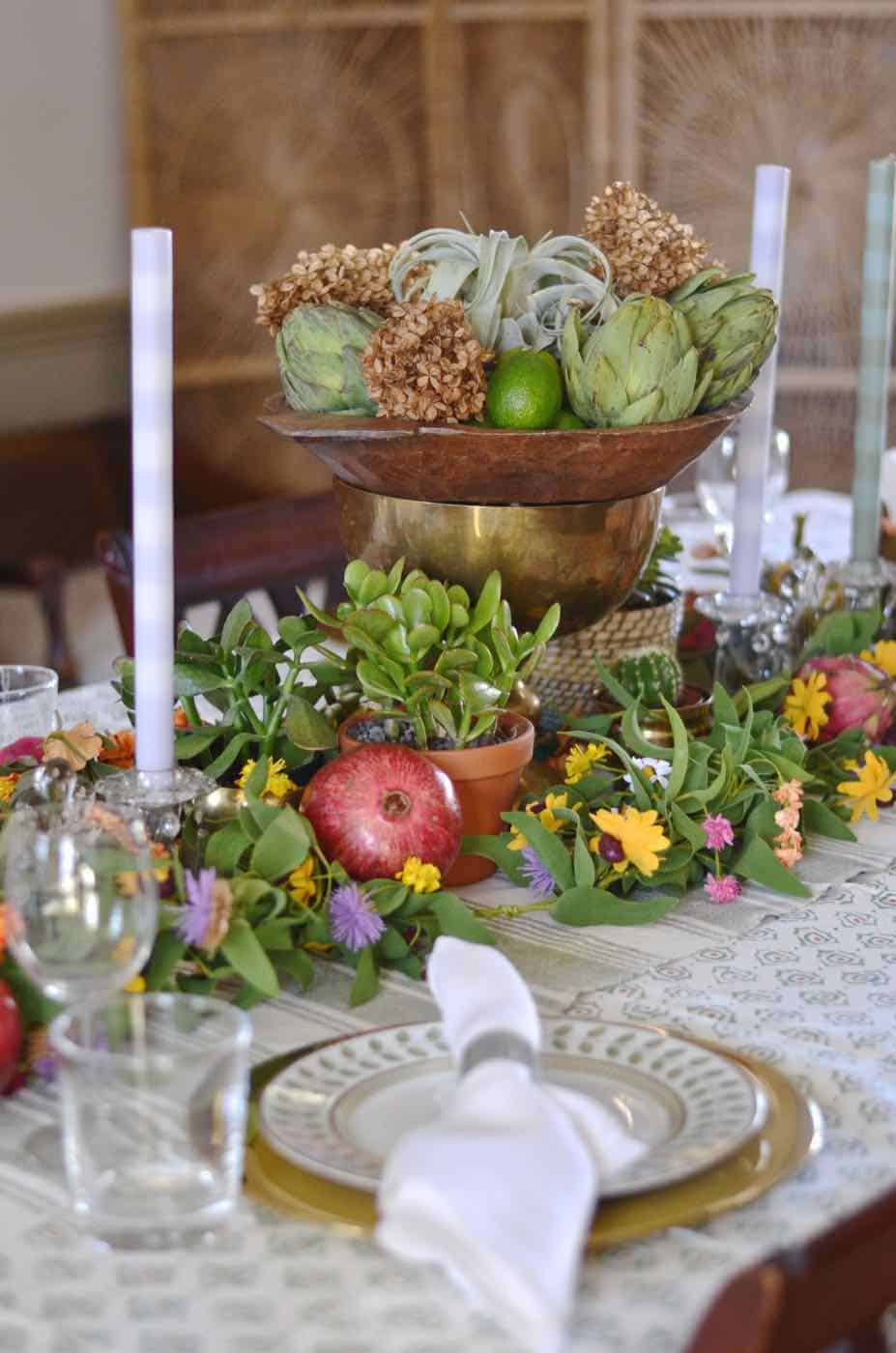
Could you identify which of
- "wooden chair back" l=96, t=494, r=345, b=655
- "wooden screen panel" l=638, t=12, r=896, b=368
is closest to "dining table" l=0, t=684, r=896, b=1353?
"wooden chair back" l=96, t=494, r=345, b=655

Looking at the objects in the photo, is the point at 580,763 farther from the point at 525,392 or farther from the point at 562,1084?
the point at 562,1084

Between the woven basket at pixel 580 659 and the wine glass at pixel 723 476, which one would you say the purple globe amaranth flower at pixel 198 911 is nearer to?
the woven basket at pixel 580 659

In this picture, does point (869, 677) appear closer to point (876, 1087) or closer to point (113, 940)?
point (876, 1087)

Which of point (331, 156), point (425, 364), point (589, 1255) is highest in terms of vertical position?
point (331, 156)

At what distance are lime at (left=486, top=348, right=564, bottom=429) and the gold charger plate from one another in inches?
17.5

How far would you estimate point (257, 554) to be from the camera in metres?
1.87

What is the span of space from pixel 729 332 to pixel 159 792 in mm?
457

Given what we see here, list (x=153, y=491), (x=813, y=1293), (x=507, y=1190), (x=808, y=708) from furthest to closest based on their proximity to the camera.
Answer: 1. (x=808, y=708)
2. (x=153, y=491)
3. (x=507, y=1190)
4. (x=813, y=1293)

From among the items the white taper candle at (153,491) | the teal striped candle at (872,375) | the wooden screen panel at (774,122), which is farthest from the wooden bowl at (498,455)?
the wooden screen panel at (774,122)

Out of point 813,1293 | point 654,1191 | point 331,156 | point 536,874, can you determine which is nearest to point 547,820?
point 536,874

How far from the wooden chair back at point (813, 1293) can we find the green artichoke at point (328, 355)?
648 millimetres

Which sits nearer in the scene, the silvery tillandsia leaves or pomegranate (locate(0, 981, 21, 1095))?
pomegranate (locate(0, 981, 21, 1095))

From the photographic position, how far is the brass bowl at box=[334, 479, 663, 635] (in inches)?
42.5

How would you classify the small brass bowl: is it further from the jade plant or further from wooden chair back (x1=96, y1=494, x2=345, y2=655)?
wooden chair back (x1=96, y1=494, x2=345, y2=655)
